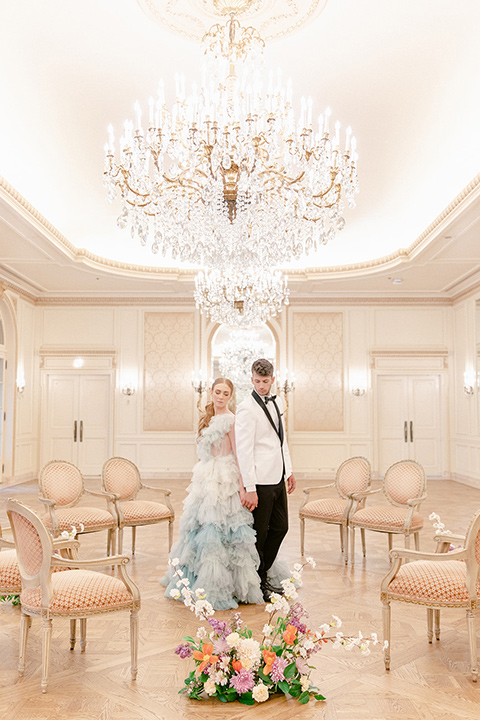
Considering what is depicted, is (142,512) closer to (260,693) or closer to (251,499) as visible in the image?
(251,499)

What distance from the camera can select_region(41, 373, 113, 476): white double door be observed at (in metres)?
11.7

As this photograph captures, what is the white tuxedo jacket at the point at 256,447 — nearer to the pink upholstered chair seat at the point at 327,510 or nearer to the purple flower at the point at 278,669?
the purple flower at the point at 278,669

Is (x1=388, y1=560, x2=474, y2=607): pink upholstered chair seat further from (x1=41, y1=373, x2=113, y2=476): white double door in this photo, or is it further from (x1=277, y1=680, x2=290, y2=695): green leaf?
(x1=41, y1=373, x2=113, y2=476): white double door

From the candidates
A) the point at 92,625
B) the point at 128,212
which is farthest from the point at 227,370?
the point at 92,625

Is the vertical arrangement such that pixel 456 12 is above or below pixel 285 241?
above

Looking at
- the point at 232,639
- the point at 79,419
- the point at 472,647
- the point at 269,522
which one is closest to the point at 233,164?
the point at 269,522

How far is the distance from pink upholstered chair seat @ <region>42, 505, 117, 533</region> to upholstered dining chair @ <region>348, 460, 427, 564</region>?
2.12 meters

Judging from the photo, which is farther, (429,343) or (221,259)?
(429,343)

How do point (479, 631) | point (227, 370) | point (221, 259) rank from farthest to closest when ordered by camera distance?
point (227, 370)
point (221, 259)
point (479, 631)

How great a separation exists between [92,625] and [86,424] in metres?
8.30

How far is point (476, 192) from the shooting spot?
6.28 meters

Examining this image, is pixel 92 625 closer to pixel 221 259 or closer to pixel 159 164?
pixel 159 164

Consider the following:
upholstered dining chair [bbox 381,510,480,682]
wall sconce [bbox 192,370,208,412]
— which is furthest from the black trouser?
wall sconce [bbox 192,370,208,412]

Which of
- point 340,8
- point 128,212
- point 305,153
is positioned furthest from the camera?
point 128,212
